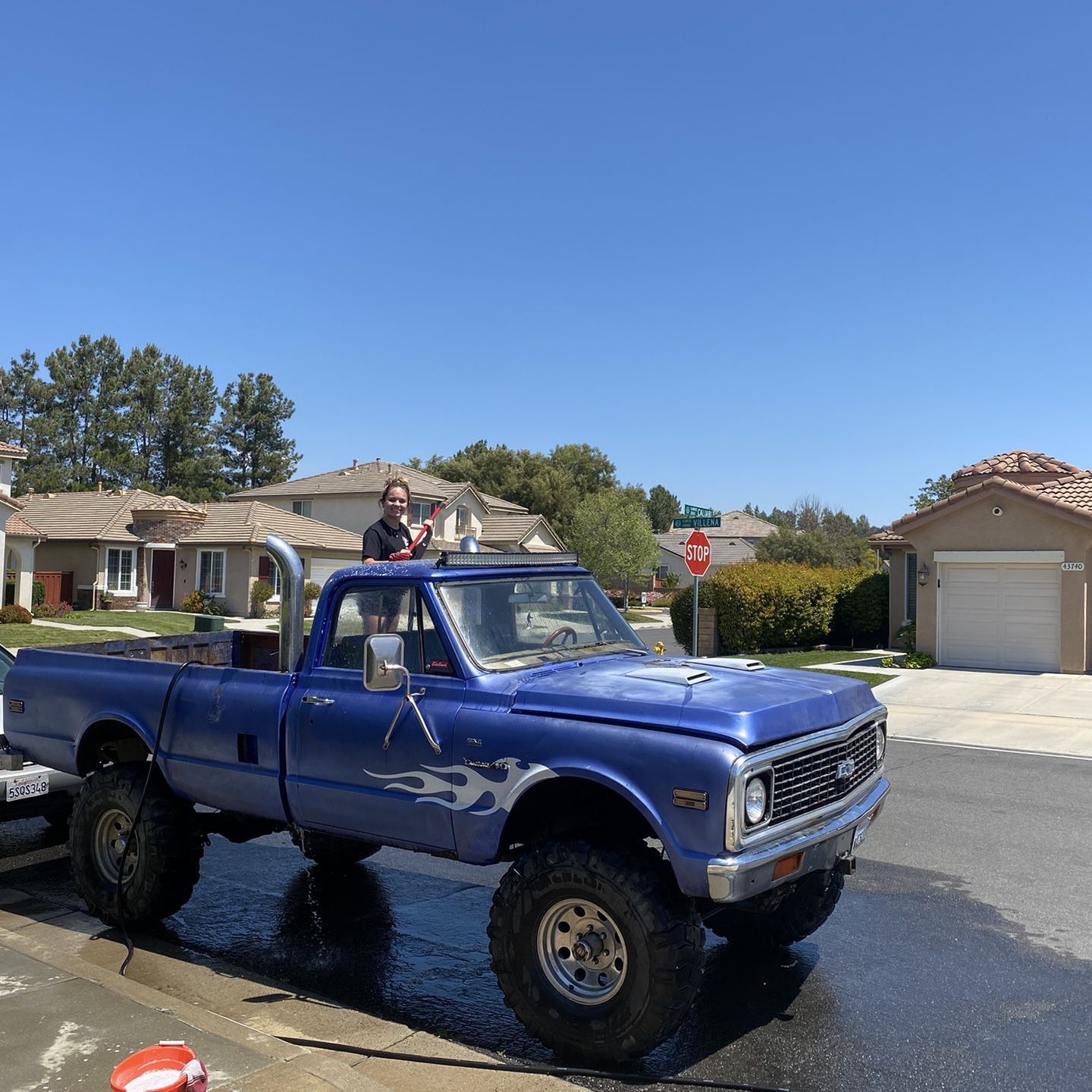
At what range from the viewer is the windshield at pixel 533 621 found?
200 inches

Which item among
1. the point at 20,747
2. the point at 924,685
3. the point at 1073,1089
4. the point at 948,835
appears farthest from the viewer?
the point at 924,685

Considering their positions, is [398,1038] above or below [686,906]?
below

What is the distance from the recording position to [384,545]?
7.20 meters

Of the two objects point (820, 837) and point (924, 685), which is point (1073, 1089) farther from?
point (924, 685)

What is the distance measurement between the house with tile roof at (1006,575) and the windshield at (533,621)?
59.5ft

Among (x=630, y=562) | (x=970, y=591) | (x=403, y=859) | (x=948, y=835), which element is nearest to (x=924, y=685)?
(x=970, y=591)

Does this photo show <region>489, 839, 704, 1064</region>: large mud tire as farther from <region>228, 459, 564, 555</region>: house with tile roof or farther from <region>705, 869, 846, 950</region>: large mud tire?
<region>228, 459, 564, 555</region>: house with tile roof

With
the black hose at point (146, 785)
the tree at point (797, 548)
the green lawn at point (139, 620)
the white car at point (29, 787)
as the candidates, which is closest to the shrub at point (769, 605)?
the green lawn at point (139, 620)

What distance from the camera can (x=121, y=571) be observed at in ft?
144

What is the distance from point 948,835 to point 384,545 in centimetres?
510

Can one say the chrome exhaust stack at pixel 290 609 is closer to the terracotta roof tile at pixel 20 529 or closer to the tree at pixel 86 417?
the terracotta roof tile at pixel 20 529

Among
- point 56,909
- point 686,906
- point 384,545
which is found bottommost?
point 56,909

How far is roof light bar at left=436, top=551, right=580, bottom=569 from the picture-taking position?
5.27 meters

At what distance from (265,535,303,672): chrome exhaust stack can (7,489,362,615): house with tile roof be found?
36830 mm
